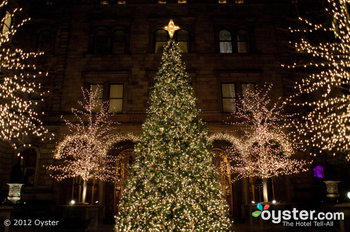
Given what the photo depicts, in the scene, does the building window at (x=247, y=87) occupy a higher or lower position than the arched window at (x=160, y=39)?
lower

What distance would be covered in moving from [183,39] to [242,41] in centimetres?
399

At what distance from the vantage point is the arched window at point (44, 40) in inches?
658

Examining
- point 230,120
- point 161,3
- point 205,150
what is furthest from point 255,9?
point 205,150

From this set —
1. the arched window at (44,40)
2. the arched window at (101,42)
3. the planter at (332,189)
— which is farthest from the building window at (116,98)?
the planter at (332,189)

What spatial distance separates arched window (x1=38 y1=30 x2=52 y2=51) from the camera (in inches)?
658

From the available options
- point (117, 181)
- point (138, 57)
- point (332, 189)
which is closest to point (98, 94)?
point (138, 57)

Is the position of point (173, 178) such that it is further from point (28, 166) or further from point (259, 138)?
point (28, 166)

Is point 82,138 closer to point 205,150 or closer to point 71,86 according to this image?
point 71,86

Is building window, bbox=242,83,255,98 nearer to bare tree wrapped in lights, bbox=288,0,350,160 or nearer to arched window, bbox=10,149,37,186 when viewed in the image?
bare tree wrapped in lights, bbox=288,0,350,160

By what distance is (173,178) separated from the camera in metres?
7.05

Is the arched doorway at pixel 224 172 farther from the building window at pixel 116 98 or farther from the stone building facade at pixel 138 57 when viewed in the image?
the building window at pixel 116 98

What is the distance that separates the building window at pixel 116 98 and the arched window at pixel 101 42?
2698 mm

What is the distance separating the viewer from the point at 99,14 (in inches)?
670

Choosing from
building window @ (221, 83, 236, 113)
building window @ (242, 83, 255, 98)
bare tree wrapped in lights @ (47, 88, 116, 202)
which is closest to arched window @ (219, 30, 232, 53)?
building window @ (221, 83, 236, 113)
